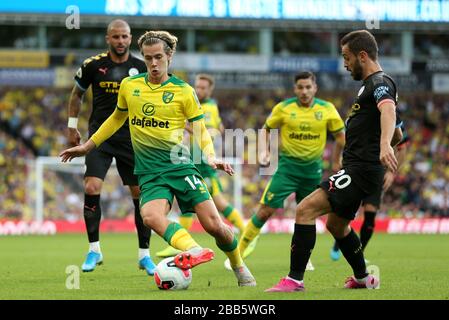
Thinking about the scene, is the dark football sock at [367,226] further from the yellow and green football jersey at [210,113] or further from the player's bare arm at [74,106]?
the player's bare arm at [74,106]

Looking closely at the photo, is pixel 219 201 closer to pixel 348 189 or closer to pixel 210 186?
pixel 210 186

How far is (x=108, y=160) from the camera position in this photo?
10648 millimetres

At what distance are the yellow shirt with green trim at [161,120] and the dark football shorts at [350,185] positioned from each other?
4.55 ft

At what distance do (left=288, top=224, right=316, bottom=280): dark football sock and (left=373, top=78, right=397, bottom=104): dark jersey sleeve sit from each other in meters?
1.29

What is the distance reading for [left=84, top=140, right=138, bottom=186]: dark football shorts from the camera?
10.5m

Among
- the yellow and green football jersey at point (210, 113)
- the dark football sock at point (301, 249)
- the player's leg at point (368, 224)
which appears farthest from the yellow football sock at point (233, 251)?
the yellow and green football jersey at point (210, 113)

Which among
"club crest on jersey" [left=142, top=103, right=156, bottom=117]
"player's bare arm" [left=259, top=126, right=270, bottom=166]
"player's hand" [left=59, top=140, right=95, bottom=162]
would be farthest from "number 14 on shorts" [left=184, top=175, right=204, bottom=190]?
"player's bare arm" [left=259, top=126, right=270, bottom=166]

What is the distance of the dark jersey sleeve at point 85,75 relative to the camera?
10688 millimetres

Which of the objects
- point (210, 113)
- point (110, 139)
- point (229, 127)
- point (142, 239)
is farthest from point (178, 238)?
point (229, 127)

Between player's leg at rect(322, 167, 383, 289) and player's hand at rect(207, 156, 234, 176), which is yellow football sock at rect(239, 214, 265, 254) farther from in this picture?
player's hand at rect(207, 156, 234, 176)

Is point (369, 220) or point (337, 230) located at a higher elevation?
point (337, 230)

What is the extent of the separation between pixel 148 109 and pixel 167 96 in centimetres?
21
